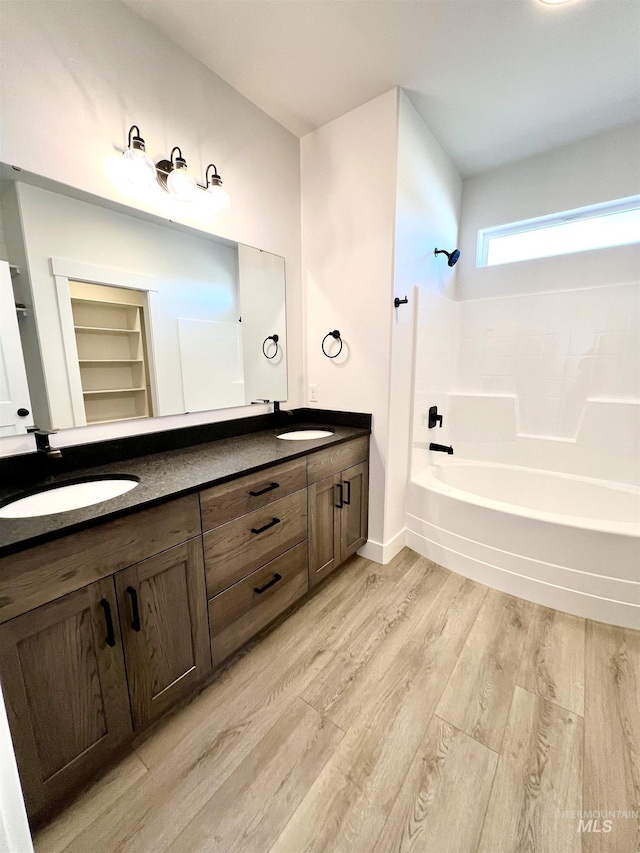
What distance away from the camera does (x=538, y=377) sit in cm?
241

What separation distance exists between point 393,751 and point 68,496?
1.42m

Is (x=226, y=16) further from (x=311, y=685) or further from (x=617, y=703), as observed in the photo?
(x=617, y=703)

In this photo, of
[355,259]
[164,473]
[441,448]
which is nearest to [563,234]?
[355,259]

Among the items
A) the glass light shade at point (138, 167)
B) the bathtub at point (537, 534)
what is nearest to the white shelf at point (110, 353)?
the glass light shade at point (138, 167)

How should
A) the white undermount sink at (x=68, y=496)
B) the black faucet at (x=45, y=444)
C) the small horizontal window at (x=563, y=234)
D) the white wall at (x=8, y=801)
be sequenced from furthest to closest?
the small horizontal window at (x=563, y=234) → the black faucet at (x=45, y=444) → the white undermount sink at (x=68, y=496) → the white wall at (x=8, y=801)

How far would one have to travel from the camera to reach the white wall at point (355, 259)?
1798 millimetres

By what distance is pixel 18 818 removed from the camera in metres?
0.59

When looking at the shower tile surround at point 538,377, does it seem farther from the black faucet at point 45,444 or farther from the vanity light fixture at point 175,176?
the black faucet at point 45,444

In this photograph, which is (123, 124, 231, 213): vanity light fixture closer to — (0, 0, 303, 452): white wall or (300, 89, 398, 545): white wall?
(0, 0, 303, 452): white wall

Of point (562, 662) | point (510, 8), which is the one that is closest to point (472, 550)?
point (562, 662)

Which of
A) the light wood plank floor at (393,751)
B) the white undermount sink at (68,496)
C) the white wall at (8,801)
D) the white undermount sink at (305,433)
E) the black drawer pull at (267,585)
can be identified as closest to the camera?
the white wall at (8,801)

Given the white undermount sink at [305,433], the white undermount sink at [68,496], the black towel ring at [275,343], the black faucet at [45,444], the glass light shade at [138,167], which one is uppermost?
the glass light shade at [138,167]

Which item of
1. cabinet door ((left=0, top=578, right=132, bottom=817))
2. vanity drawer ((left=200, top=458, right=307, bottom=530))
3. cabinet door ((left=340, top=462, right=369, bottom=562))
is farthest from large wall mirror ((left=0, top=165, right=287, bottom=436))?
cabinet door ((left=340, top=462, right=369, bottom=562))

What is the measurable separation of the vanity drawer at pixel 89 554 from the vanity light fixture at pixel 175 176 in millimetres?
1332
